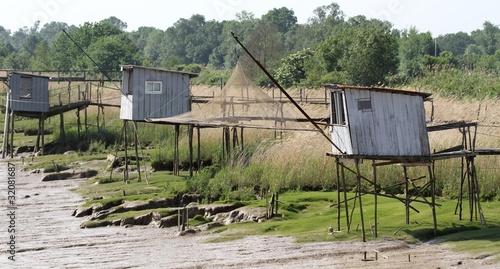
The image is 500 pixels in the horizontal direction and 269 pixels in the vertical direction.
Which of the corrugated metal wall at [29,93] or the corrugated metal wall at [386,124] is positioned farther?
the corrugated metal wall at [29,93]

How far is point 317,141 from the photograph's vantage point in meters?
34.5

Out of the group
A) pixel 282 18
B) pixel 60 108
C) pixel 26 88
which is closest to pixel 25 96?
Answer: pixel 26 88

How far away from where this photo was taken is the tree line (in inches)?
2266

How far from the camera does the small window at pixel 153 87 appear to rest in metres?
41.9

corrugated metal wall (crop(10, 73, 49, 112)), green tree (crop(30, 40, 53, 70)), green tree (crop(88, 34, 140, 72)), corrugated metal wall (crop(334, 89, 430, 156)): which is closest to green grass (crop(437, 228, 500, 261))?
corrugated metal wall (crop(334, 89, 430, 156))

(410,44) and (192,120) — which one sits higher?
(410,44)

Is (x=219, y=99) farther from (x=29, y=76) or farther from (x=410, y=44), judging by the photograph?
(x=410, y=44)

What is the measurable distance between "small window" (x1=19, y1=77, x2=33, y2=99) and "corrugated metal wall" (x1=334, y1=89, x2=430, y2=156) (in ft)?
105

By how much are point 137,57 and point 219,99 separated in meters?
53.0

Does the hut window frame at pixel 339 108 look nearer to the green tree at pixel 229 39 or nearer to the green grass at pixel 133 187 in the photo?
the green grass at pixel 133 187

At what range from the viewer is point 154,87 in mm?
42125

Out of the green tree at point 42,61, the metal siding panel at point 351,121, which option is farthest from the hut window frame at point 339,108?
the green tree at point 42,61

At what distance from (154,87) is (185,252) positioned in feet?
60.5

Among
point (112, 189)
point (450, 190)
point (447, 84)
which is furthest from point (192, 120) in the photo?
point (447, 84)
